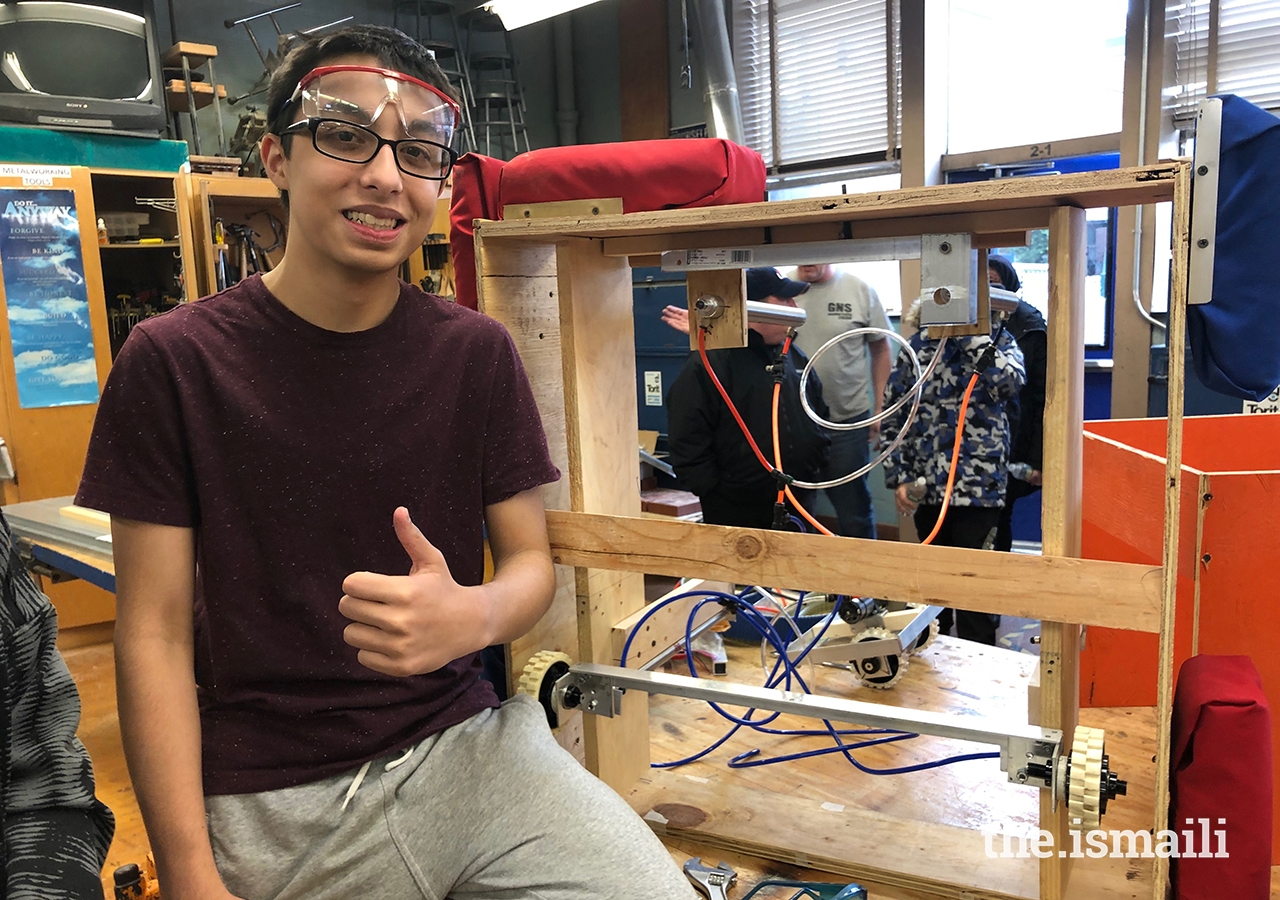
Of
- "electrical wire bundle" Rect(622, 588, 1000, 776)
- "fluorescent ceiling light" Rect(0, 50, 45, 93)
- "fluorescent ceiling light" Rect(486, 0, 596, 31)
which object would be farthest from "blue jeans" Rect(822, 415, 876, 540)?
"fluorescent ceiling light" Rect(0, 50, 45, 93)

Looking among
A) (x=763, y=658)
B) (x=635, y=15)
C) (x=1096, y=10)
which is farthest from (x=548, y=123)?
(x=763, y=658)

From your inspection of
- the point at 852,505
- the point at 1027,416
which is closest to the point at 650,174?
the point at 1027,416

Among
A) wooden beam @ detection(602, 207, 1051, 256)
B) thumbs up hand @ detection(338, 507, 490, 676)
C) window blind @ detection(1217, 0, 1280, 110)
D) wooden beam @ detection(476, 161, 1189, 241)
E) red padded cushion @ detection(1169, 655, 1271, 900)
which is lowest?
red padded cushion @ detection(1169, 655, 1271, 900)

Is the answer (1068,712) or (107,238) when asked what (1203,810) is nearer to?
(1068,712)

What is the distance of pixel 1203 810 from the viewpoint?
1.22m

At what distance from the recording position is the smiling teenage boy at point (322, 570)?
3.47 feet

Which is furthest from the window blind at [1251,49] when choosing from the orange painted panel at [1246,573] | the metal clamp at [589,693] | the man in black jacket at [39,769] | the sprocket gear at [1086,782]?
the man in black jacket at [39,769]

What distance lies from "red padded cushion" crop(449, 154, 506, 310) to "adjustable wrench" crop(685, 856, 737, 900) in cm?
104

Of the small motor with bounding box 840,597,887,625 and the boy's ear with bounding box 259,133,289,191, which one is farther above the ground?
the boy's ear with bounding box 259,133,289,191

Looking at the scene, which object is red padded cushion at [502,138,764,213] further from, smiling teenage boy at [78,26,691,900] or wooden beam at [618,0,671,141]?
wooden beam at [618,0,671,141]

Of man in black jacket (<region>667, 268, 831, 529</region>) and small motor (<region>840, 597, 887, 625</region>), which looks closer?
small motor (<region>840, 597, 887, 625</region>)

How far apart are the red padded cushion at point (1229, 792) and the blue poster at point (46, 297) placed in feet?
12.8

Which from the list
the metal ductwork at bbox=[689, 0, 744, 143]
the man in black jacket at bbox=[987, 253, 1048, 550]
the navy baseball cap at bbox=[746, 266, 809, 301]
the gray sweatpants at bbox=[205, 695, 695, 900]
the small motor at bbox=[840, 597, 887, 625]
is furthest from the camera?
the metal ductwork at bbox=[689, 0, 744, 143]

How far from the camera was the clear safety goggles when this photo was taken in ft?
3.75
